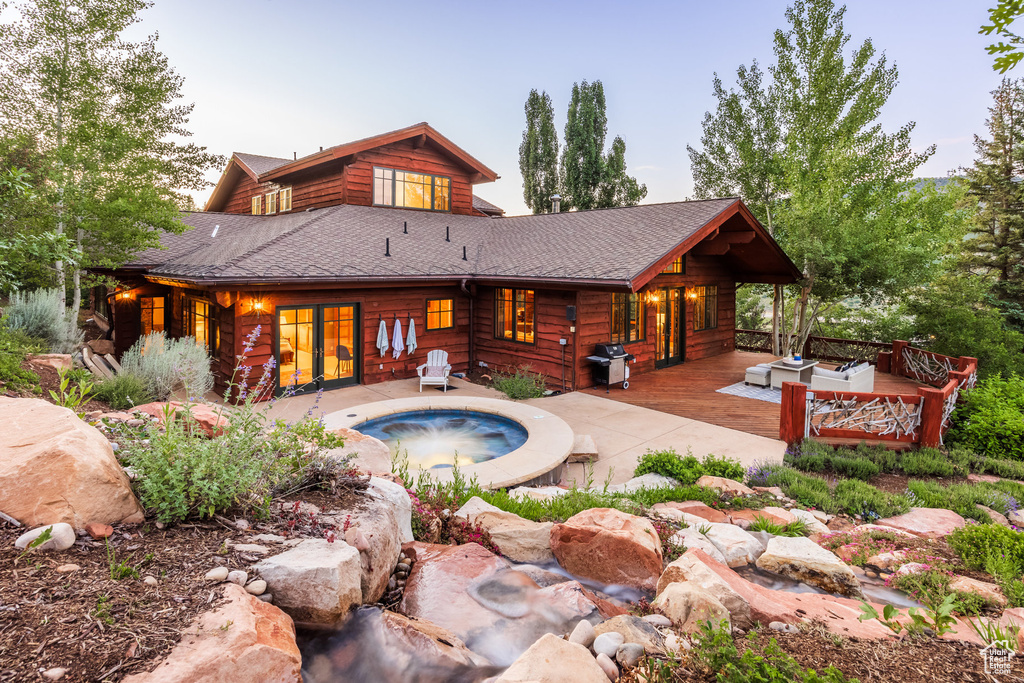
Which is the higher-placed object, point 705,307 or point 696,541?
point 705,307

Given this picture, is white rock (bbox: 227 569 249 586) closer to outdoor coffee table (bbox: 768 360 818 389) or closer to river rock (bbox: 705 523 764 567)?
river rock (bbox: 705 523 764 567)

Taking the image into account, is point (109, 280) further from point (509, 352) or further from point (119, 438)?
point (119, 438)

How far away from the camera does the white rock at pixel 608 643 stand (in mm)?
2387

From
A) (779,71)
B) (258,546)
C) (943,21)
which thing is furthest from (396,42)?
(258,546)

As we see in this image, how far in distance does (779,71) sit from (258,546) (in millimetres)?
21199

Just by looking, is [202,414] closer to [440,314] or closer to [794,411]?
[794,411]

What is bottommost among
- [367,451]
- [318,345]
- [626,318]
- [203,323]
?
[367,451]

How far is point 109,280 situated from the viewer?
10.5 meters

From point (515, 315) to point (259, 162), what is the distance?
1299cm

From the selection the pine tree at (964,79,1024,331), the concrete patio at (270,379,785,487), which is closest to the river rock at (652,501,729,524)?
the concrete patio at (270,379,785,487)

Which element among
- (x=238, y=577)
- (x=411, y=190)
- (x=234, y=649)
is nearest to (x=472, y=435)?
(x=238, y=577)

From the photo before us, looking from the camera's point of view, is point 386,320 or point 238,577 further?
point 386,320

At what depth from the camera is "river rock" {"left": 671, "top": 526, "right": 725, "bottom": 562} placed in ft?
12.3

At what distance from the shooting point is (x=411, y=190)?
1459cm
